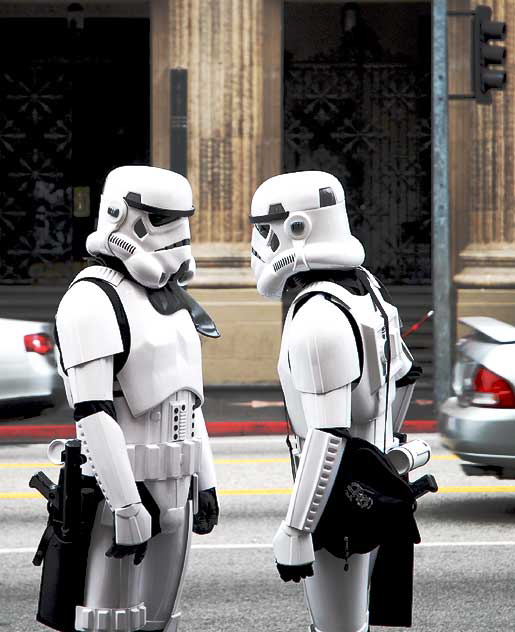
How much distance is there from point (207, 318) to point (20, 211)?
16768 mm

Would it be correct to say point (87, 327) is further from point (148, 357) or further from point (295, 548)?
point (295, 548)

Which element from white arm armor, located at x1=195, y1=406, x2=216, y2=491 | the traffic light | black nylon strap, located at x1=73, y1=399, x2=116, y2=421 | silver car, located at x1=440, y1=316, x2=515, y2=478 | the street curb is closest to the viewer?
black nylon strap, located at x1=73, y1=399, x2=116, y2=421

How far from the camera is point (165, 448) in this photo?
17.2ft

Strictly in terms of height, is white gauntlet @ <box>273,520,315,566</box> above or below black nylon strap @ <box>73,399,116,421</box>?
below

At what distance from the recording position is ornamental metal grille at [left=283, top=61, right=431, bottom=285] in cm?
2170

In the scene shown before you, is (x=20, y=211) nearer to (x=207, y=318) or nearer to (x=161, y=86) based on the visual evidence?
(x=161, y=86)

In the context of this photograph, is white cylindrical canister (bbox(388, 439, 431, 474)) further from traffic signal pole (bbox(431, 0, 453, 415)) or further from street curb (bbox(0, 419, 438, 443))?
traffic signal pole (bbox(431, 0, 453, 415))

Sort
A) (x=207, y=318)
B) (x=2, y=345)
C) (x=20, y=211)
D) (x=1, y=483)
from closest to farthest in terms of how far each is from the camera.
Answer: (x=207, y=318), (x=1, y=483), (x=2, y=345), (x=20, y=211)

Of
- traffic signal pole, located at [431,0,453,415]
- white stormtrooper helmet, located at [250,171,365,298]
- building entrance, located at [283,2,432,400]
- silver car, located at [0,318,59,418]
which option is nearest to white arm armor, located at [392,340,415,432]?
white stormtrooper helmet, located at [250,171,365,298]

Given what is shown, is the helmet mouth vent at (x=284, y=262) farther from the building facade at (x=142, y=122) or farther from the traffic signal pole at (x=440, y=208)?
the building facade at (x=142, y=122)

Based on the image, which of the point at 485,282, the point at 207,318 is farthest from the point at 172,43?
the point at 207,318

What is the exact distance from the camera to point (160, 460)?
523cm

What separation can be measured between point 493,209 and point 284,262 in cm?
1346

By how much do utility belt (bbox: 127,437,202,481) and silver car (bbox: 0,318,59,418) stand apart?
7.76 metres
